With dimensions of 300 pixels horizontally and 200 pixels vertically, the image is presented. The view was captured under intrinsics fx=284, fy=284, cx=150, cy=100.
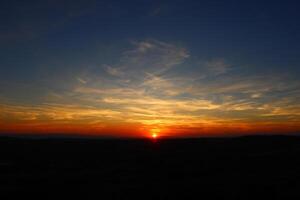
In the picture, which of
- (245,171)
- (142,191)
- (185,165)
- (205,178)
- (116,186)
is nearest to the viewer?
(142,191)

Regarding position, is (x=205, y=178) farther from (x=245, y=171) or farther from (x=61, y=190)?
(x=61, y=190)

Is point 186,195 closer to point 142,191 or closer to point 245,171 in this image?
point 142,191

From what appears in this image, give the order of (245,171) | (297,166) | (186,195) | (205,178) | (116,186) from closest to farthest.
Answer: (186,195) → (116,186) → (205,178) → (245,171) → (297,166)

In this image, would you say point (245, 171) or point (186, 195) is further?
point (245, 171)

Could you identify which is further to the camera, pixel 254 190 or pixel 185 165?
pixel 185 165

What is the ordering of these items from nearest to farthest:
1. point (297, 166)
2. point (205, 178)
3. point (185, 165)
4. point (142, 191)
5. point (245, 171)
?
1. point (142, 191)
2. point (205, 178)
3. point (245, 171)
4. point (297, 166)
5. point (185, 165)

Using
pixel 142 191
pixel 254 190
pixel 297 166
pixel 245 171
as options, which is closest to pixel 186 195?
pixel 142 191

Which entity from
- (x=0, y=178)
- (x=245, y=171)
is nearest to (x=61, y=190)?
(x=0, y=178)

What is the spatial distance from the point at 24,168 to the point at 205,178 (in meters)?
22.6

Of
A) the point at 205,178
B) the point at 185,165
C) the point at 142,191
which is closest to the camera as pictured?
the point at 142,191

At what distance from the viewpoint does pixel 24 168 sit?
117ft

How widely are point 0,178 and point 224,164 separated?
85.0 feet

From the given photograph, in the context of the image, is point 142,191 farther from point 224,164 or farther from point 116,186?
point 224,164

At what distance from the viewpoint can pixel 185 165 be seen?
36.4m
